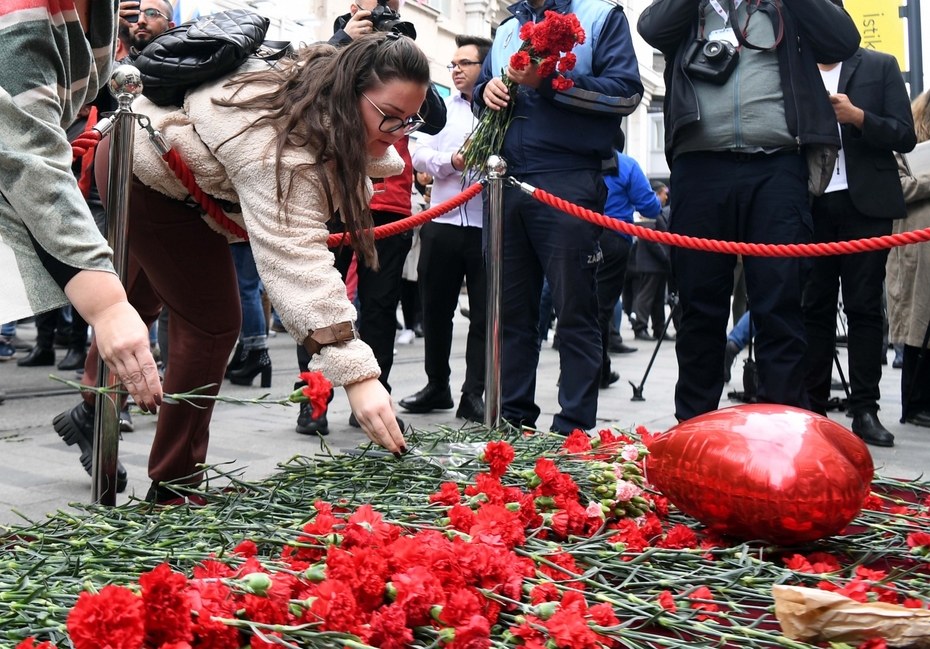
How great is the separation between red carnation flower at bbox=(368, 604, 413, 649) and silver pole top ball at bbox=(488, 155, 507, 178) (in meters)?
2.56

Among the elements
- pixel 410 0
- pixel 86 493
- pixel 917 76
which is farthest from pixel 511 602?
pixel 410 0

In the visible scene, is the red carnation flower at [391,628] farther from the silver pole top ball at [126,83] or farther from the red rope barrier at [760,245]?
the red rope barrier at [760,245]

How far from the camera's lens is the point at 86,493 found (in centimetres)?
341

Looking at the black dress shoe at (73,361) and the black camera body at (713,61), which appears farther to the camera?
the black dress shoe at (73,361)

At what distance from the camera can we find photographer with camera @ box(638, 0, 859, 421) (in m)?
3.76

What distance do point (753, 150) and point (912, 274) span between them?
2.35 meters

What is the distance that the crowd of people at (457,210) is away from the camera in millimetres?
1730

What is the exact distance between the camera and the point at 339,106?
244 cm

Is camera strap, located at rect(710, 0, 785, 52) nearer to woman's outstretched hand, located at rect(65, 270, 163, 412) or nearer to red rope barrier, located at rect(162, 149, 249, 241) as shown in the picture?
red rope barrier, located at rect(162, 149, 249, 241)

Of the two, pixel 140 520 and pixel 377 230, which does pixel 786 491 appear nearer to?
pixel 140 520

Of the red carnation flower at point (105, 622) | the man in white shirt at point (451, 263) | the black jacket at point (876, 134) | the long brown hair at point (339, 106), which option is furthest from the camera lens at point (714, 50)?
the red carnation flower at point (105, 622)

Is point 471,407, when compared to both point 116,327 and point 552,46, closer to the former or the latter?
point 552,46

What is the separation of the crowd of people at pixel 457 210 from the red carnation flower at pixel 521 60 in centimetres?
2

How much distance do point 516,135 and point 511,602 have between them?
275 cm
